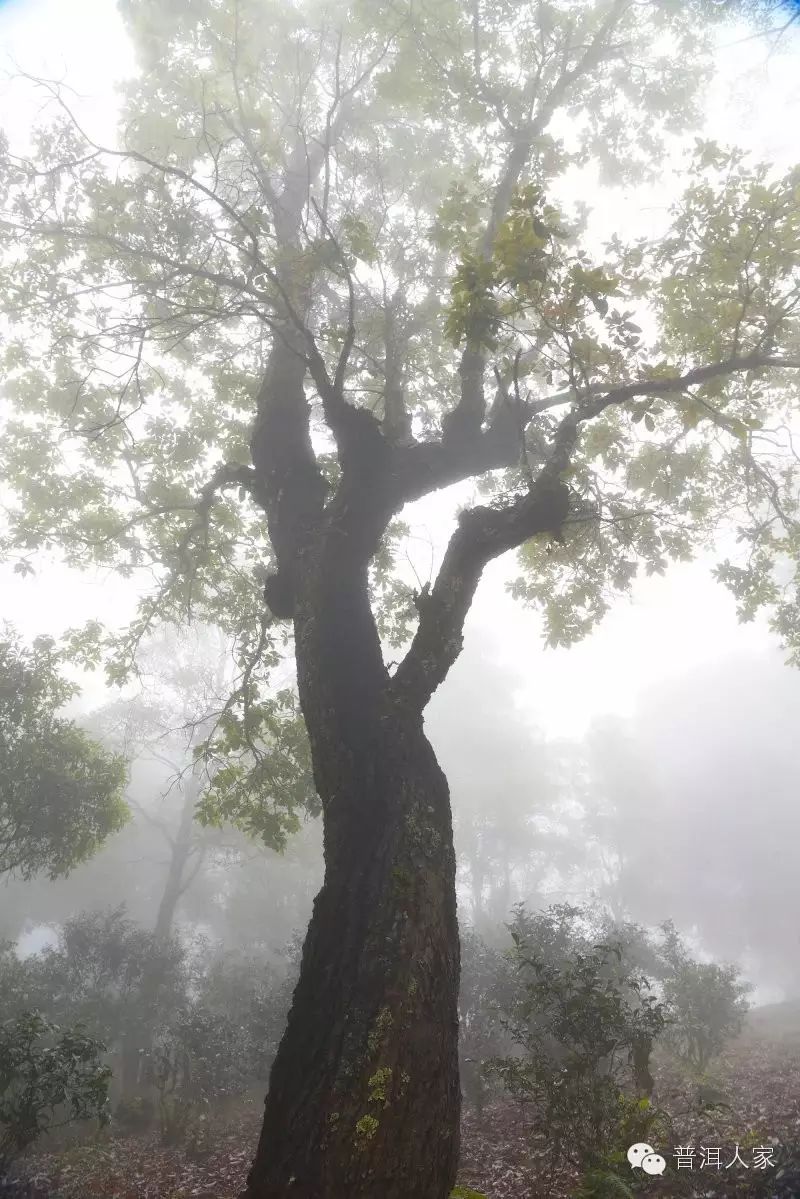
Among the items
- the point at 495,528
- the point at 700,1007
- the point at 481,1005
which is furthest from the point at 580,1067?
the point at 700,1007

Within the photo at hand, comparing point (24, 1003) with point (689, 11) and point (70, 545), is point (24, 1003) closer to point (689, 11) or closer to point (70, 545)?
point (70, 545)

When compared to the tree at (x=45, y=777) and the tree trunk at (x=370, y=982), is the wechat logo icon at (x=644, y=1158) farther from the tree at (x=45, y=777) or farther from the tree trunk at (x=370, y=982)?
the tree at (x=45, y=777)

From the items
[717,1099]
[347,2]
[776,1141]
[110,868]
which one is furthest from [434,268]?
[110,868]

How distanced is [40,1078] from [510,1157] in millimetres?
6181

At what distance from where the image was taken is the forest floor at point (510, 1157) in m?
5.22

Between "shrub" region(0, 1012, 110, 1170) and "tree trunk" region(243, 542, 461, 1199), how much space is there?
5.49m

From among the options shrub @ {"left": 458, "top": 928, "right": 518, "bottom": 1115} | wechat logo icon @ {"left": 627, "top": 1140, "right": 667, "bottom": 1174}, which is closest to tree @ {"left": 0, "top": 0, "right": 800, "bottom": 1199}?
wechat logo icon @ {"left": 627, "top": 1140, "right": 667, "bottom": 1174}

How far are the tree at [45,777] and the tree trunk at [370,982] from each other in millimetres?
8160

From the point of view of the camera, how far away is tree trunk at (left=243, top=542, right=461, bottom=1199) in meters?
2.46

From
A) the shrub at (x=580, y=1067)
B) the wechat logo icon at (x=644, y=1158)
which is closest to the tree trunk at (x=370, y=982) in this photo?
the wechat logo icon at (x=644, y=1158)

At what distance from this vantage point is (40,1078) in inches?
256
